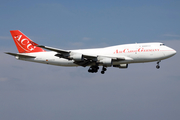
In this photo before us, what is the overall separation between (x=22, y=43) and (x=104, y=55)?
18.0 metres

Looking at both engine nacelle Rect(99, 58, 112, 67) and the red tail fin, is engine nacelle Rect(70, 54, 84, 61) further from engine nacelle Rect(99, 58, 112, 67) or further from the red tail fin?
the red tail fin

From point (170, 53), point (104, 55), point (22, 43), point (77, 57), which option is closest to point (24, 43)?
point (22, 43)

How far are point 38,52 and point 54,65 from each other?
4.08m

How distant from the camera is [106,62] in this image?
49.2 m

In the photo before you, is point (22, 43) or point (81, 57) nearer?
point (81, 57)

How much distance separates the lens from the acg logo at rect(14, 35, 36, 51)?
187 ft

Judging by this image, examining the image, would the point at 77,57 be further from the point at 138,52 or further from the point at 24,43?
the point at 24,43

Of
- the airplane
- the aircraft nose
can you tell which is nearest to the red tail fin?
the airplane

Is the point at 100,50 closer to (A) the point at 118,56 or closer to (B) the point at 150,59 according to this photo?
(A) the point at 118,56

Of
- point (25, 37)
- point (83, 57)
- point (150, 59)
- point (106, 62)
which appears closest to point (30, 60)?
point (25, 37)

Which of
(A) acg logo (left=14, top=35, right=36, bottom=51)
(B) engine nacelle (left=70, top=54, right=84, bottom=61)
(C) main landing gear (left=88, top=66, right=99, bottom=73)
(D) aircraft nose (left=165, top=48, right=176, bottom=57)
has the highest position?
(A) acg logo (left=14, top=35, right=36, bottom=51)

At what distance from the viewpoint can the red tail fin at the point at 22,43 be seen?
5667cm

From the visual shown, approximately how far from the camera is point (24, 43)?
5769 cm

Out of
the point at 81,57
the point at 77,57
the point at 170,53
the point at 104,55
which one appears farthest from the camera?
the point at 104,55
